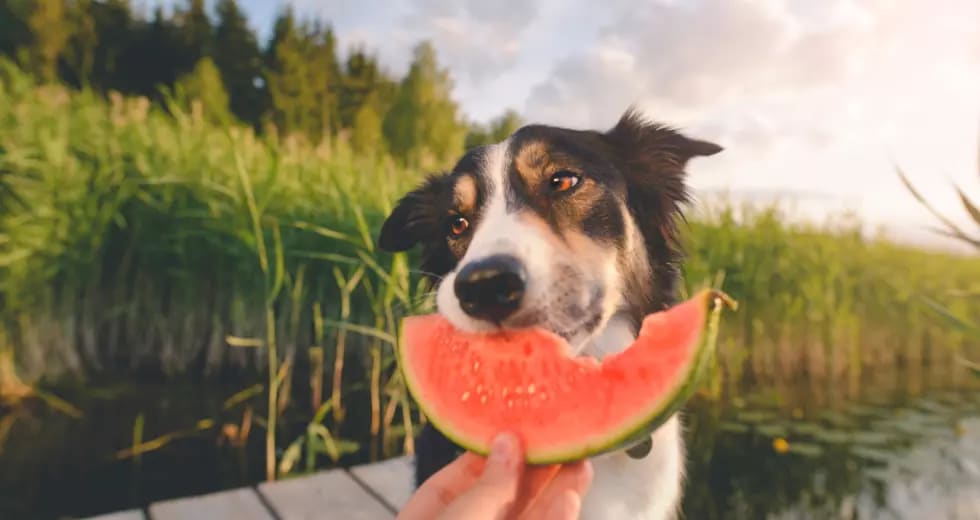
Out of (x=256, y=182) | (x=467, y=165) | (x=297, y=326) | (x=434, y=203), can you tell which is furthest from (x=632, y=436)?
(x=256, y=182)

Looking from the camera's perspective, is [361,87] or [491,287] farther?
[361,87]

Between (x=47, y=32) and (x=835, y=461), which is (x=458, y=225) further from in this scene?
(x=47, y=32)

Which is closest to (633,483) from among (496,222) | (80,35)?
(496,222)

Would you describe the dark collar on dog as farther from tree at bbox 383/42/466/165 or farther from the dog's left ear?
tree at bbox 383/42/466/165

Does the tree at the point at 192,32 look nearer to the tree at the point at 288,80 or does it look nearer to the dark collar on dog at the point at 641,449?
the tree at the point at 288,80

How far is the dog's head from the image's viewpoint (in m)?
1.35

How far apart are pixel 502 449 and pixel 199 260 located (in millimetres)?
4198

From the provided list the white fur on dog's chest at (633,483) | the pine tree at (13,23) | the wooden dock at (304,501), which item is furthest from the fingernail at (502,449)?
the pine tree at (13,23)

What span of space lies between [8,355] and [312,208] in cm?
216

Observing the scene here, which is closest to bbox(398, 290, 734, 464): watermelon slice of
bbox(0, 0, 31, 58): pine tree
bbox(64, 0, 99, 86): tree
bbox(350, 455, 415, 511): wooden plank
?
bbox(350, 455, 415, 511): wooden plank

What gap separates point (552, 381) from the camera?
1342mm

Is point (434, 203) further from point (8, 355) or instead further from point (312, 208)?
point (8, 355)

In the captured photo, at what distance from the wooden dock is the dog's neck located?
4.21 ft

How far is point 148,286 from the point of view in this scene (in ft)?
16.0
